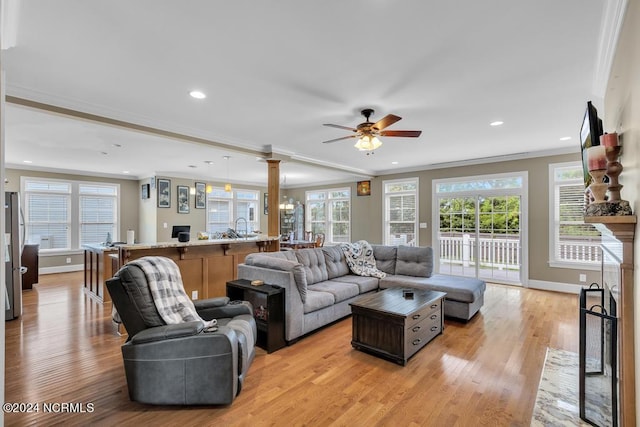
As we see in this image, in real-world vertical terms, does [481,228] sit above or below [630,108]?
below

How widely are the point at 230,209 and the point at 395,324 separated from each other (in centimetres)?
794

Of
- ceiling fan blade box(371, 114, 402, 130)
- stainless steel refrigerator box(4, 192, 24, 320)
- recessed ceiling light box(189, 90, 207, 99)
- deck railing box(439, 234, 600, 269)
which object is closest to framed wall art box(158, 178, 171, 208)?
stainless steel refrigerator box(4, 192, 24, 320)

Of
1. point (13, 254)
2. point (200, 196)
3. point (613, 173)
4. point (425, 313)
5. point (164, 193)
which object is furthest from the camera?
point (200, 196)

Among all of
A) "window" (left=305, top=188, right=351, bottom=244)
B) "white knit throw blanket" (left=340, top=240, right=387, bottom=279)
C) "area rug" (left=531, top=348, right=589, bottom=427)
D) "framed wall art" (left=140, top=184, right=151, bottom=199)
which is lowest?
"area rug" (left=531, top=348, right=589, bottom=427)

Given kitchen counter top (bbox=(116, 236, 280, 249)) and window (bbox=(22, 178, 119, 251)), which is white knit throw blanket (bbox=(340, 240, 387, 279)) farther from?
window (bbox=(22, 178, 119, 251))

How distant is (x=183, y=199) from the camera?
27.6ft

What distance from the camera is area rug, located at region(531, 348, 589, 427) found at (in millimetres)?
2051

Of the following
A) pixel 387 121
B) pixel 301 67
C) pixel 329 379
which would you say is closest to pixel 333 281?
pixel 329 379

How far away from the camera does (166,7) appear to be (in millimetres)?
1847

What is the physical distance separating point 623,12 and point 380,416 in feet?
9.60

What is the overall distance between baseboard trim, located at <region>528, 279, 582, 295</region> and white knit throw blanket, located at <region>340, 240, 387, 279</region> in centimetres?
326

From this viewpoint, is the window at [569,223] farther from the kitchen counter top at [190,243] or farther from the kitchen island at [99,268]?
the kitchen island at [99,268]

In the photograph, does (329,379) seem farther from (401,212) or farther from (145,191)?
(145,191)

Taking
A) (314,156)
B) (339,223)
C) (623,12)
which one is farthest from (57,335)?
(339,223)
